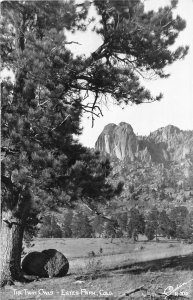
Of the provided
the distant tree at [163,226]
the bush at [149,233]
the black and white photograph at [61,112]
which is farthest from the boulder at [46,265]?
the distant tree at [163,226]

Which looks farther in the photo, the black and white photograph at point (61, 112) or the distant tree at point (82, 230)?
the distant tree at point (82, 230)

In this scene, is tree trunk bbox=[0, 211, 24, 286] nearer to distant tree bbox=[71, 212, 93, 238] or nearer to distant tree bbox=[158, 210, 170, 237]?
distant tree bbox=[158, 210, 170, 237]

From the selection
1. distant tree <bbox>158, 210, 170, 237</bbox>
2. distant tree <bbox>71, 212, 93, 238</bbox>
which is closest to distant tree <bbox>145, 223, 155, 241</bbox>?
distant tree <bbox>158, 210, 170, 237</bbox>

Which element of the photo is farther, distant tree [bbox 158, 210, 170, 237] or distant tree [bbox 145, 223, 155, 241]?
distant tree [bbox 158, 210, 170, 237]

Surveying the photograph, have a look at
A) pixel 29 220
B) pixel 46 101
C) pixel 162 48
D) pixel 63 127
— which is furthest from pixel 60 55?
pixel 29 220

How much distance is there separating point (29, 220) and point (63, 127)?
3.65 m

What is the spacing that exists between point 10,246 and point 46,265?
1436mm

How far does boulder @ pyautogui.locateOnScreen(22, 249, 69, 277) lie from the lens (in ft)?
44.8

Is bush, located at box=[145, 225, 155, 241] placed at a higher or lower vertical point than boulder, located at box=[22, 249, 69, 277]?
higher

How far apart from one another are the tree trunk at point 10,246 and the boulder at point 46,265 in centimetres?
56

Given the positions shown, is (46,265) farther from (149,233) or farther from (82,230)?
(82,230)

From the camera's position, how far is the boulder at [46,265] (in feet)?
44.8

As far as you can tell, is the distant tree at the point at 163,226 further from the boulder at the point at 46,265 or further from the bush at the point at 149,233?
the boulder at the point at 46,265

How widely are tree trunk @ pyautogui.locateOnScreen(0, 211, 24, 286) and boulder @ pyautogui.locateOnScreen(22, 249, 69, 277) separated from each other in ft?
1.84
